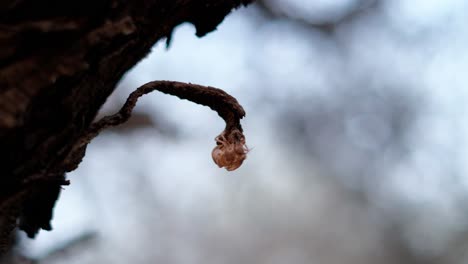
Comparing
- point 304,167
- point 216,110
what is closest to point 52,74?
point 216,110

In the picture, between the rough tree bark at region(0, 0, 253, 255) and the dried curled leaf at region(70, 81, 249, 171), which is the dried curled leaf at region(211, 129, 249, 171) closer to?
the dried curled leaf at region(70, 81, 249, 171)

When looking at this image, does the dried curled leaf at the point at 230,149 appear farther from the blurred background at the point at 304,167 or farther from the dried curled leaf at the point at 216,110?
the blurred background at the point at 304,167

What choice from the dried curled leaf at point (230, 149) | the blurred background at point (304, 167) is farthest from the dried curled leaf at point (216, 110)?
the blurred background at point (304, 167)

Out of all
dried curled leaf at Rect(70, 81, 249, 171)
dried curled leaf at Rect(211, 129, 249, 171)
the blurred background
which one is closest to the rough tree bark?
dried curled leaf at Rect(70, 81, 249, 171)

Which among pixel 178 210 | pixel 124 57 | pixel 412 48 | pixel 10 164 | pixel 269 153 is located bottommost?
pixel 10 164

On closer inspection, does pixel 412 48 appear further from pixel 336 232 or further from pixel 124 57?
pixel 124 57

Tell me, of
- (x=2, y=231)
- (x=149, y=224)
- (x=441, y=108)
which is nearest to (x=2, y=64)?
(x=2, y=231)

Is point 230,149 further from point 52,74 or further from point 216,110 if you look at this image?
point 52,74
